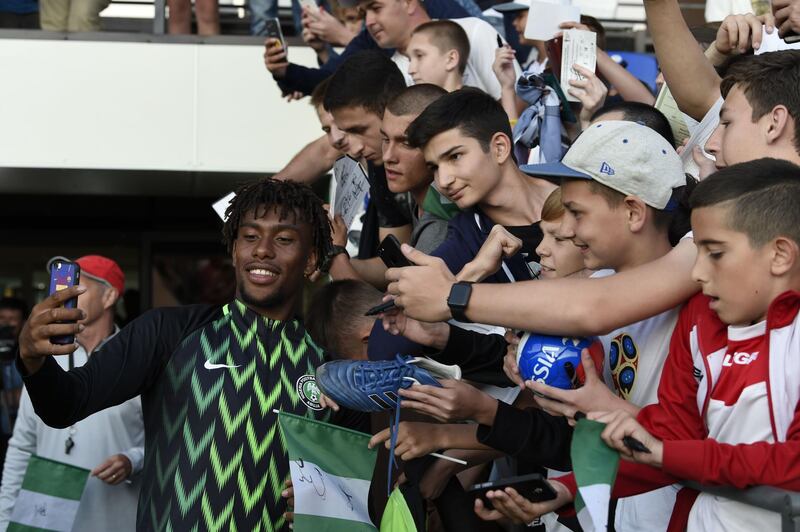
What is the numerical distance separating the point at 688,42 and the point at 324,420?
1.61m

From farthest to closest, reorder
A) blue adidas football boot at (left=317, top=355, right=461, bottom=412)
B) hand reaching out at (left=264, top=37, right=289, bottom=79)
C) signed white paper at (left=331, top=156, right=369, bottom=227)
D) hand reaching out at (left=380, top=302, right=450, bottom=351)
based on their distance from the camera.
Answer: hand reaching out at (left=264, top=37, right=289, bottom=79) < signed white paper at (left=331, top=156, right=369, bottom=227) < hand reaching out at (left=380, top=302, right=450, bottom=351) < blue adidas football boot at (left=317, top=355, right=461, bottom=412)

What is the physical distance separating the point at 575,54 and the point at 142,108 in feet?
15.5

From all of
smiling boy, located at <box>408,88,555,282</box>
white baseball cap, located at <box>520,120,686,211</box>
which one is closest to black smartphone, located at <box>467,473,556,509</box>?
white baseball cap, located at <box>520,120,686,211</box>

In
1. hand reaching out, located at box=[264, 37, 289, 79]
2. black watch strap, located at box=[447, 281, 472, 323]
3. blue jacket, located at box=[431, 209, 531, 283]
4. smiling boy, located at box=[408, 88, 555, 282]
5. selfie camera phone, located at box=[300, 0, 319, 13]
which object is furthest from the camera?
selfie camera phone, located at box=[300, 0, 319, 13]

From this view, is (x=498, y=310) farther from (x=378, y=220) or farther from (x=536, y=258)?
(x=378, y=220)

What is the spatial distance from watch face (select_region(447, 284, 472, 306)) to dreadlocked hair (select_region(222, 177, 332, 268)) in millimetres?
1210

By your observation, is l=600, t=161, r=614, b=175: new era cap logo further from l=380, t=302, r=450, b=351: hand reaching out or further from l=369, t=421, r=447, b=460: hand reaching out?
l=369, t=421, r=447, b=460: hand reaching out

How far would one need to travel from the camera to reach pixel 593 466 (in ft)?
8.59

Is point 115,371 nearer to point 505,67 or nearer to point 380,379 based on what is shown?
point 380,379

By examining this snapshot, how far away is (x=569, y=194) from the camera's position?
3146 mm

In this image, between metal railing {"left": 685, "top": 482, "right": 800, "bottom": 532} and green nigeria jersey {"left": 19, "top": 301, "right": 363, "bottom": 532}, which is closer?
metal railing {"left": 685, "top": 482, "right": 800, "bottom": 532}

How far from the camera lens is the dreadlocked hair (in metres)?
4.07

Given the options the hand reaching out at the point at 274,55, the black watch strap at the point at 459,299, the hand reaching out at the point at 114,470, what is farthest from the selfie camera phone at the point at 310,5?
the black watch strap at the point at 459,299

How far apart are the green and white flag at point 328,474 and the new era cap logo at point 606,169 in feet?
3.84
